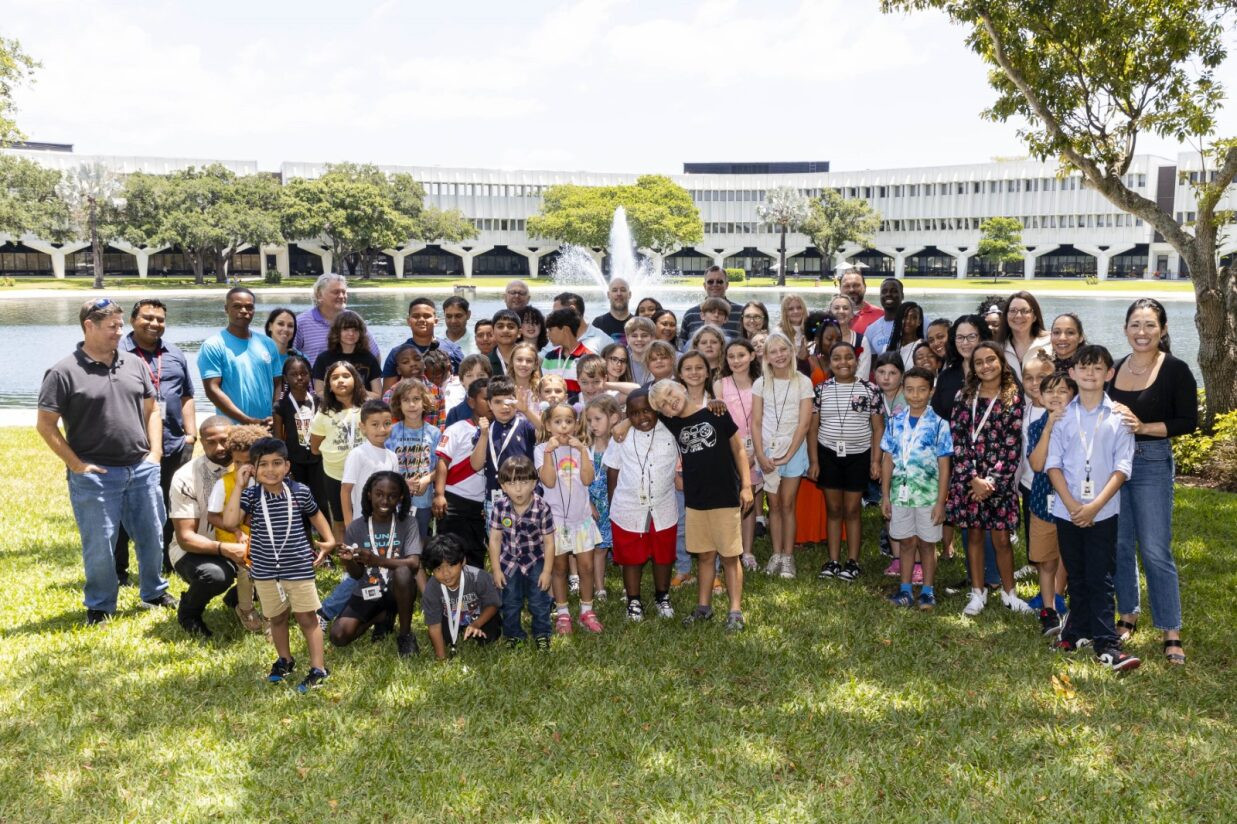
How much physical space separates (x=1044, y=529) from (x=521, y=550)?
3.27 m

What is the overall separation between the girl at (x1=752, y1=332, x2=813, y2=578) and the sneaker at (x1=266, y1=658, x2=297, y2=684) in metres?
3.47

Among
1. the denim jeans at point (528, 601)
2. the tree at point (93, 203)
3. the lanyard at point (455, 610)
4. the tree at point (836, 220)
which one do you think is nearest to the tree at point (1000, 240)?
the tree at point (836, 220)

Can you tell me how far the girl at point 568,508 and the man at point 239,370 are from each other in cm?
244

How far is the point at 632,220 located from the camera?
231 feet

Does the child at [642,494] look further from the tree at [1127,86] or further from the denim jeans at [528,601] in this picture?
the tree at [1127,86]

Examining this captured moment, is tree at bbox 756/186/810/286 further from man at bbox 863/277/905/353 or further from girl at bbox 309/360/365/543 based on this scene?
girl at bbox 309/360/365/543

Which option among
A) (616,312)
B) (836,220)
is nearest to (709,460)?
(616,312)

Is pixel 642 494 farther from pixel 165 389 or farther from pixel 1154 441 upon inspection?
pixel 165 389

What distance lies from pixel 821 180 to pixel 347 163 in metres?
42.9

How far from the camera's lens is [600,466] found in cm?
652

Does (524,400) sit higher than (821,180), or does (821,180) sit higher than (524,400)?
(821,180)

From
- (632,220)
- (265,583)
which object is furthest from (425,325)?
(632,220)

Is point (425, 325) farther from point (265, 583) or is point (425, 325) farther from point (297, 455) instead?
point (265, 583)

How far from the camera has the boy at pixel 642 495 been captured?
5965mm
